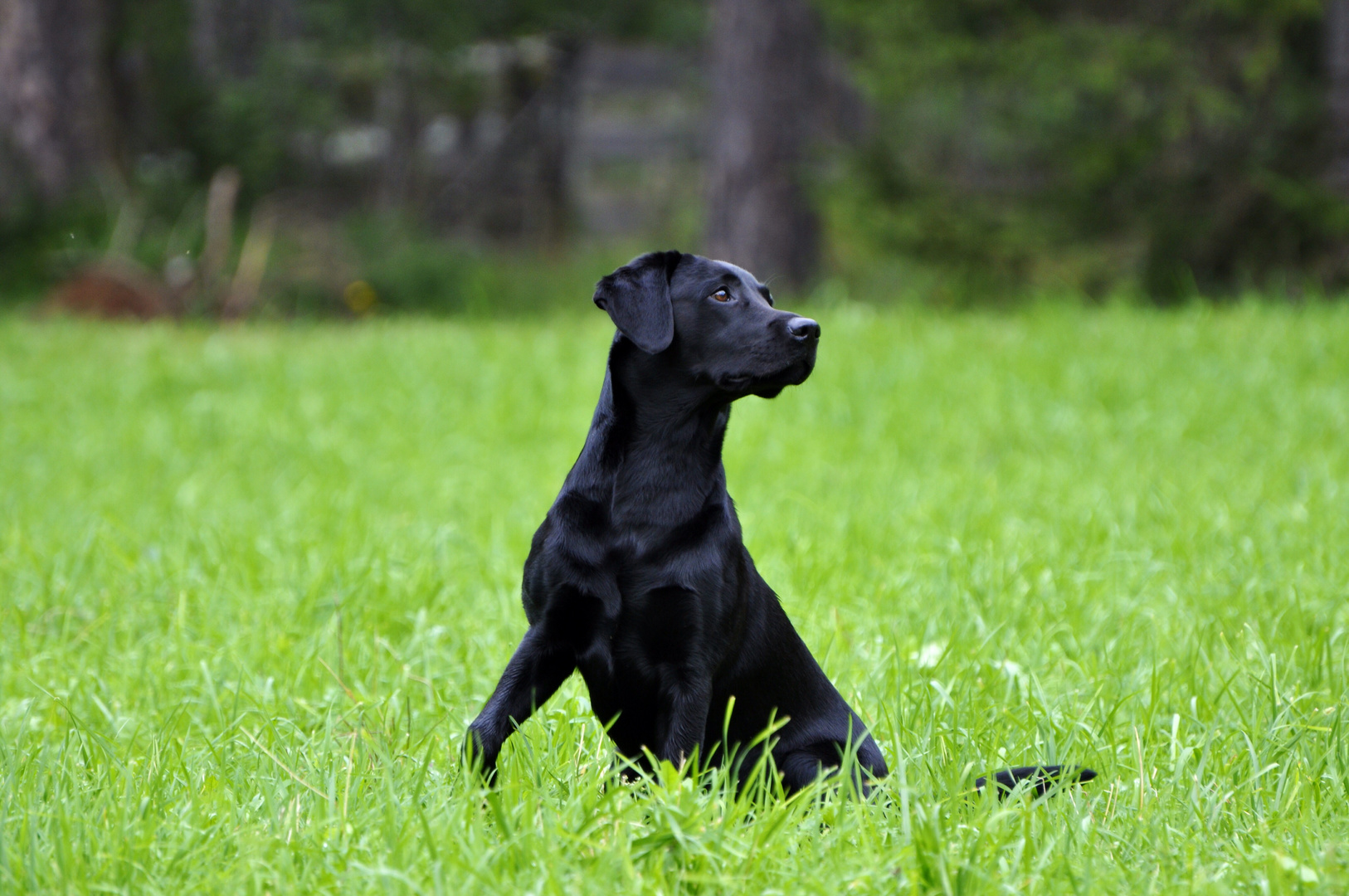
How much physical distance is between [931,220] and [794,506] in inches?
200

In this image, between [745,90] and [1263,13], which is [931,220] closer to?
[745,90]

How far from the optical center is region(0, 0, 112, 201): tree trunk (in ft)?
39.0

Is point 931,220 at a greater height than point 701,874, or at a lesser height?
greater

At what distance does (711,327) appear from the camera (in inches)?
84.0

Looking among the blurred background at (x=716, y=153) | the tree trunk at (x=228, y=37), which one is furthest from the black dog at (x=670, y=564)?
the tree trunk at (x=228, y=37)

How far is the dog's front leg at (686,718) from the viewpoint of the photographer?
1.99 meters

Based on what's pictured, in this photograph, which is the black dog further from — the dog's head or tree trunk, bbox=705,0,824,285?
tree trunk, bbox=705,0,824,285

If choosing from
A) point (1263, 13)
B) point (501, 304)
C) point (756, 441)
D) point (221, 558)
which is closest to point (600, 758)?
point (221, 558)

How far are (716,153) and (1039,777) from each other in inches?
360

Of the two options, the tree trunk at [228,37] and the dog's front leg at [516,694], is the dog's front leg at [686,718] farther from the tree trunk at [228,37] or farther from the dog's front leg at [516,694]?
the tree trunk at [228,37]

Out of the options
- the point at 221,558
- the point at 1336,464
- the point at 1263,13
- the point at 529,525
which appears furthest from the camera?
the point at 1263,13

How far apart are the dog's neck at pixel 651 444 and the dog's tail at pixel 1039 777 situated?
29.1 inches

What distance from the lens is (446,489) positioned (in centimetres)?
553

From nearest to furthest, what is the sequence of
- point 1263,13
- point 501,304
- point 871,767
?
point 871,767 → point 1263,13 → point 501,304
